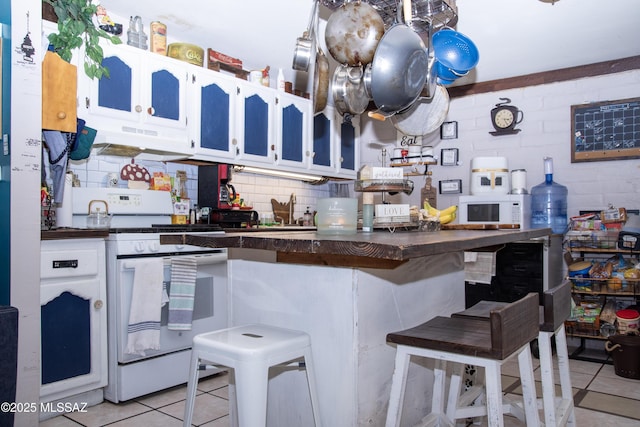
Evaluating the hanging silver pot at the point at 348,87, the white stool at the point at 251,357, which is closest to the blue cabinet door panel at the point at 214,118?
the hanging silver pot at the point at 348,87

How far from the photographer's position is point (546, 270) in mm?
3885

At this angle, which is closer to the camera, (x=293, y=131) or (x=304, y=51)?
(x=304, y=51)

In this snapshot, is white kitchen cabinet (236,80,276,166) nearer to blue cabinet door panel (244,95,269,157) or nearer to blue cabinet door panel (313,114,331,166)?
blue cabinet door panel (244,95,269,157)

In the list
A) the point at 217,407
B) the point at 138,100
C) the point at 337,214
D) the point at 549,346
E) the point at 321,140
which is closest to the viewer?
the point at 337,214

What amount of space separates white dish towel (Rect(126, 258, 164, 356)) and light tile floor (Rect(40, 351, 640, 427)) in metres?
0.32

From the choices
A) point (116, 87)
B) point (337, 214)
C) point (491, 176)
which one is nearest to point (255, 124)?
point (116, 87)

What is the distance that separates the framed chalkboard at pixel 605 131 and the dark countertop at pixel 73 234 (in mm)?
3781

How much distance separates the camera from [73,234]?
2.64 metres

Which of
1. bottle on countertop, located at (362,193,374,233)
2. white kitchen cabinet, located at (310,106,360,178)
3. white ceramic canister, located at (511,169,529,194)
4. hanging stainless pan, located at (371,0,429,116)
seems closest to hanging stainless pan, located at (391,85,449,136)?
hanging stainless pan, located at (371,0,429,116)

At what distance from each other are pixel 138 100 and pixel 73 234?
1119 mm

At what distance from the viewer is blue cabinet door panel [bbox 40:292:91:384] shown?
2.54m

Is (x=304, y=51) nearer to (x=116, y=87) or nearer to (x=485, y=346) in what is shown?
(x=116, y=87)

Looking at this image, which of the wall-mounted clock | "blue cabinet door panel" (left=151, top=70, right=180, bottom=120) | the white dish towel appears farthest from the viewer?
the wall-mounted clock

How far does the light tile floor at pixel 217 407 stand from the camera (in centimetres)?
254
